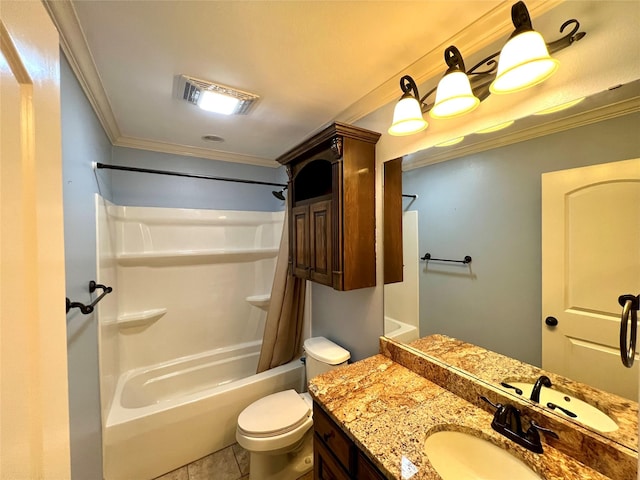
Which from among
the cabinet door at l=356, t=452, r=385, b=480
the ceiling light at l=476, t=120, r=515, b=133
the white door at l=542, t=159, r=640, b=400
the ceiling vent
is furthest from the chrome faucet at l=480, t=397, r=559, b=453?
the ceiling vent

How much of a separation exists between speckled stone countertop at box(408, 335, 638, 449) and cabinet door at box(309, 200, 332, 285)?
0.64 metres

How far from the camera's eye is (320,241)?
63.9 inches

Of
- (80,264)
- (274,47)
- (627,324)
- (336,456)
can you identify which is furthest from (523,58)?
(80,264)

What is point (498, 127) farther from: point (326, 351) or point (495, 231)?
point (326, 351)

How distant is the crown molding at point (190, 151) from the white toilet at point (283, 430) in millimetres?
2004

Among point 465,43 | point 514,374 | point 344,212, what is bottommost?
point 514,374

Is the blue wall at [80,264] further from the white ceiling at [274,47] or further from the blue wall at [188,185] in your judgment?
the blue wall at [188,185]

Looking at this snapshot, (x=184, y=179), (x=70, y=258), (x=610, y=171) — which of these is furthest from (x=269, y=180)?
(x=610, y=171)

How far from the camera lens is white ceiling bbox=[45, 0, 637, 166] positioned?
3.12 feet

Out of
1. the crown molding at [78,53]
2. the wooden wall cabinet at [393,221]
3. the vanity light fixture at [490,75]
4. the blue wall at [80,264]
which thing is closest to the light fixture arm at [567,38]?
the vanity light fixture at [490,75]

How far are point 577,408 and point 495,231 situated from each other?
2.17 ft

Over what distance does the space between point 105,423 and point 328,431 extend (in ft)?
4.79

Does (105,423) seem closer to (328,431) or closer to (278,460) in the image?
(278,460)

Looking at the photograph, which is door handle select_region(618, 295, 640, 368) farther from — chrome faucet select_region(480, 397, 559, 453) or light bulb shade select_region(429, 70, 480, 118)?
light bulb shade select_region(429, 70, 480, 118)
